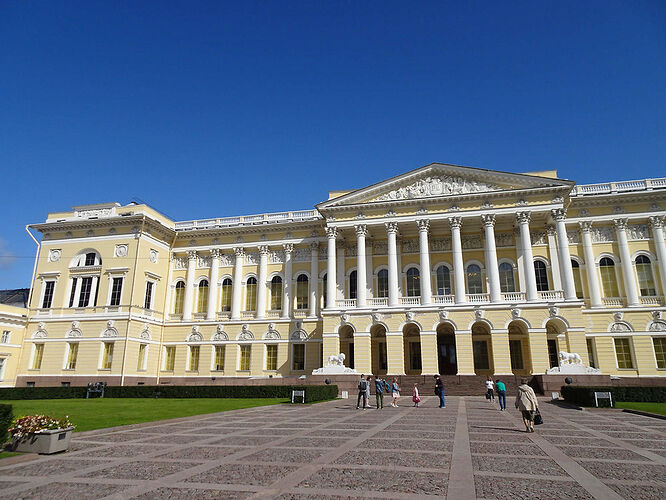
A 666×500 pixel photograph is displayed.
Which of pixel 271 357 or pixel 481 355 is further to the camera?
pixel 271 357

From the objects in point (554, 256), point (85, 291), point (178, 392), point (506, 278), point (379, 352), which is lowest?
point (178, 392)

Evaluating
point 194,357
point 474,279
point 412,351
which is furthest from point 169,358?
point 474,279

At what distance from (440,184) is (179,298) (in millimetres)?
26501

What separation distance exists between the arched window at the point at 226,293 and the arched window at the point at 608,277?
3200 centimetres

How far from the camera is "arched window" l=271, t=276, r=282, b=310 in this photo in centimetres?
4294

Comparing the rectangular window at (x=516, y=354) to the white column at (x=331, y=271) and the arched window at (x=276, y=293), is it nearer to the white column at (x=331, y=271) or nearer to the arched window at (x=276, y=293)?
the white column at (x=331, y=271)

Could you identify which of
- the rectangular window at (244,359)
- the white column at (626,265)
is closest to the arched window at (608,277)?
the white column at (626,265)

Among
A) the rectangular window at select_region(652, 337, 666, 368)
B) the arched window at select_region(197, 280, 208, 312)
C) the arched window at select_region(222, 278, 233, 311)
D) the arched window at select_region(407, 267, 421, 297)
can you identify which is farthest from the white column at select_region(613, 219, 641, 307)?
the arched window at select_region(197, 280, 208, 312)

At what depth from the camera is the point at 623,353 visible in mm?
35344

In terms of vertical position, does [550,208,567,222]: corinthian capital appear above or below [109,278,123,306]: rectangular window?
above

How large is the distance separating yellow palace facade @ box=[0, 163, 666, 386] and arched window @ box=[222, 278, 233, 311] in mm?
134

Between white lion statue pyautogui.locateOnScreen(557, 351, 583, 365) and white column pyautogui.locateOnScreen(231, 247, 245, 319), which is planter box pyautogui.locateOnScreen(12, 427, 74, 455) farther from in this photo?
white column pyautogui.locateOnScreen(231, 247, 245, 319)

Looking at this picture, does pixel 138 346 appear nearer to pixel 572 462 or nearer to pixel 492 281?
pixel 492 281

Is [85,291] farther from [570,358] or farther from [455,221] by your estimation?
[570,358]
